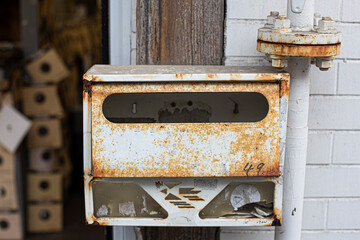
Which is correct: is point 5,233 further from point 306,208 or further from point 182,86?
point 182,86

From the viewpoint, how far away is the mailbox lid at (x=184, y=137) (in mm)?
1387

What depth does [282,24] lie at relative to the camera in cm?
136

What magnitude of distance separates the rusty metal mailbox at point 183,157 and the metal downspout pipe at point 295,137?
3.0 inches

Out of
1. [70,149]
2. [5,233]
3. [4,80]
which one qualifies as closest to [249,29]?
[4,80]

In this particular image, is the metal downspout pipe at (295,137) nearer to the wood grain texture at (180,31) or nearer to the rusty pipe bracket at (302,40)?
the rusty pipe bracket at (302,40)

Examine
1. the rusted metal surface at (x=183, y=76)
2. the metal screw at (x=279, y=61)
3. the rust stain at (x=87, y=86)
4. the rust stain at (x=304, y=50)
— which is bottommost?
the rust stain at (x=87, y=86)

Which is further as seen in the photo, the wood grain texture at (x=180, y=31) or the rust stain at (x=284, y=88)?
the wood grain texture at (x=180, y=31)

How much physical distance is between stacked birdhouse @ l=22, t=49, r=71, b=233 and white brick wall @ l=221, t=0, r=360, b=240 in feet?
8.30

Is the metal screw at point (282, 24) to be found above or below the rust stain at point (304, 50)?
above

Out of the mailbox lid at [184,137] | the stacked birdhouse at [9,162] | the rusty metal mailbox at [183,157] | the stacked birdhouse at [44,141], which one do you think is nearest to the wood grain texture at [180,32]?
the rusty metal mailbox at [183,157]

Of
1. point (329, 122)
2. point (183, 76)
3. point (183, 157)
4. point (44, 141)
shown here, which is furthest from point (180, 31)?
point (44, 141)

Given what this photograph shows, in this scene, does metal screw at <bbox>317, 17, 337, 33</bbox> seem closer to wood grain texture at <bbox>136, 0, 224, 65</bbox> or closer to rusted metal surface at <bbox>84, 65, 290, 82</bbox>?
rusted metal surface at <bbox>84, 65, 290, 82</bbox>

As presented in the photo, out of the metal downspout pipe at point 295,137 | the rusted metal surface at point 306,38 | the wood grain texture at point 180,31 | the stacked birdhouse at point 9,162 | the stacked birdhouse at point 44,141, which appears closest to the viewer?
the rusted metal surface at point 306,38

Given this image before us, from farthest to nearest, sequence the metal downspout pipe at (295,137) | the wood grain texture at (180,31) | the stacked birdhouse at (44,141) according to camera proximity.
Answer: the stacked birdhouse at (44,141) < the wood grain texture at (180,31) < the metal downspout pipe at (295,137)
